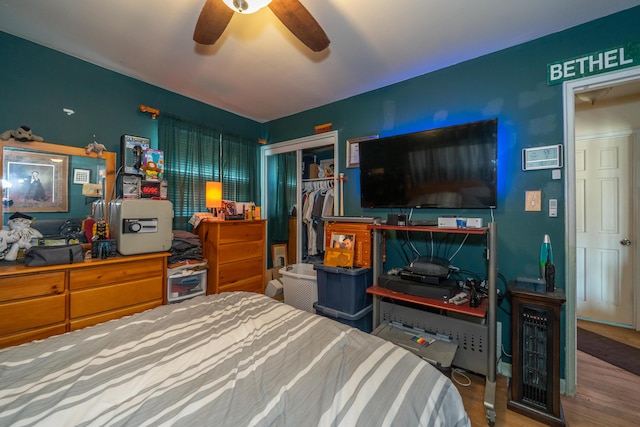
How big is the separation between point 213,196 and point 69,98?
138 centimetres

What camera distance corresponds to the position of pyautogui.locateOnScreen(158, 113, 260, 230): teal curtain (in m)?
2.72

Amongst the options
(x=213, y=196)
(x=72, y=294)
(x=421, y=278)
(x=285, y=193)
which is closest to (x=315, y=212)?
(x=285, y=193)

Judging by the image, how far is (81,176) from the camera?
2.17 metres

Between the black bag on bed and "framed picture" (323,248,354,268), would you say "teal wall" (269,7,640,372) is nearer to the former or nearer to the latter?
"framed picture" (323,248,354,268)

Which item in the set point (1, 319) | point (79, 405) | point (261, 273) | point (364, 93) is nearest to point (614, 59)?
point (364, 93)

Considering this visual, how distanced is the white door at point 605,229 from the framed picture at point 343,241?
2472mm

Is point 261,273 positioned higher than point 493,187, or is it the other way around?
point 493,187

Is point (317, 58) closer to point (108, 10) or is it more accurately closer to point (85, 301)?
point (108, 10)

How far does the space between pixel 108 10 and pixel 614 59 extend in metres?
3.32

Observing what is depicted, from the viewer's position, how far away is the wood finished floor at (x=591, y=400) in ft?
5.00

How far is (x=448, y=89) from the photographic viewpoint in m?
2.28

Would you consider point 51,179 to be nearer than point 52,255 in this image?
No

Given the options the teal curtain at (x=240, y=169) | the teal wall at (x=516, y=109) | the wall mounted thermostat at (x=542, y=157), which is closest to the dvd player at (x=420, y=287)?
the teal wall at (x=516, y=109)

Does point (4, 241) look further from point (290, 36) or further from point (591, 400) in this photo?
point (591, 400)
